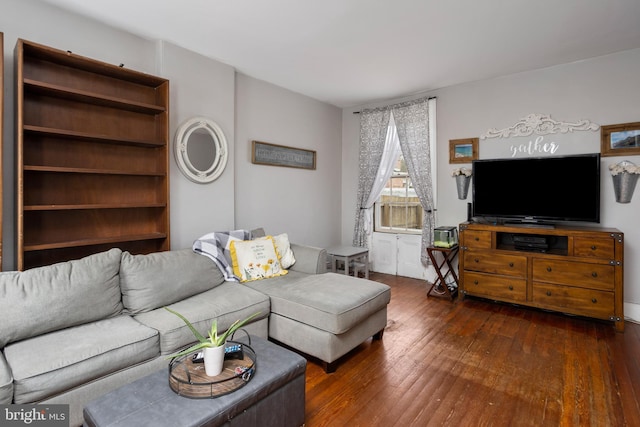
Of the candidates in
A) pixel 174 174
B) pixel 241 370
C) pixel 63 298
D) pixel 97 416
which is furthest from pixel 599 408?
pixel 174 174

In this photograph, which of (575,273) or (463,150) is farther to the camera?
(463,150)

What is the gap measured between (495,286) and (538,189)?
1.08 meters

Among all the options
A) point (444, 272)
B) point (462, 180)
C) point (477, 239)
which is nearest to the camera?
point (477, 239)

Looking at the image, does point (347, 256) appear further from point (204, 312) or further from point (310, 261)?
point (204, 312)

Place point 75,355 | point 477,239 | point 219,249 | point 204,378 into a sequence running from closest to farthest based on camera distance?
point 204,378, point 75,355, point 219,249, point 477,239

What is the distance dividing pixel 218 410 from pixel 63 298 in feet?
4.07

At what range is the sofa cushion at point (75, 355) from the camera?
147 centimetres

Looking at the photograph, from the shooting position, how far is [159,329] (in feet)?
6.33

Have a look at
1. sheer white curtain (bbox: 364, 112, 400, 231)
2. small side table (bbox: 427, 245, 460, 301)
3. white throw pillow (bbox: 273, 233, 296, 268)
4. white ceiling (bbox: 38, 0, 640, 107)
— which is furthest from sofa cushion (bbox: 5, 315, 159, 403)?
sheer white curtain (bbox: 364, 112, 400, 231)

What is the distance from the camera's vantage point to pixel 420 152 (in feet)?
14.0

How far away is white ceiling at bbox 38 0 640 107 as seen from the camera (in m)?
2.33

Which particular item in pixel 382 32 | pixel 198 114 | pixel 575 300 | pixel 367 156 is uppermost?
pixel 382 32

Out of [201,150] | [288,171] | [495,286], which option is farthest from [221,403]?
[288,171]

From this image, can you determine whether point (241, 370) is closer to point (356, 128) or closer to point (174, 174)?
point (174, 174)
